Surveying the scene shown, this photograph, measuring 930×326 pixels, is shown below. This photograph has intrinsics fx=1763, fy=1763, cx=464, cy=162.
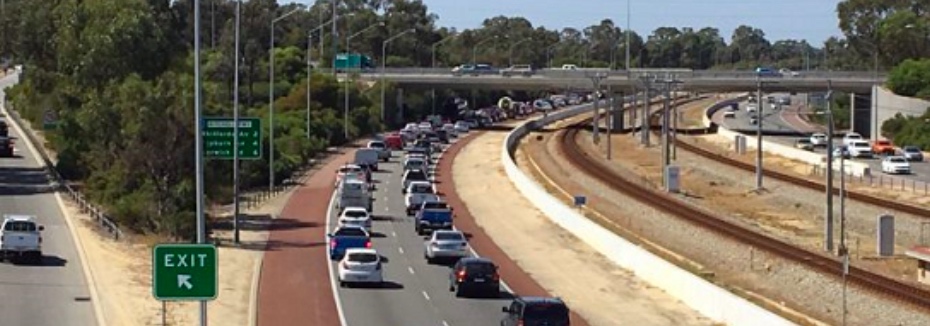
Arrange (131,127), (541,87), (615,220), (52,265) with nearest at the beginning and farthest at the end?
(52,265) → (131,127) → (615,220) → (541,87)

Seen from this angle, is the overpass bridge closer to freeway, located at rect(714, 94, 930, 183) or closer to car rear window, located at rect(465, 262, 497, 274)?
freeway, located at rect(714, 94, 930, 183)

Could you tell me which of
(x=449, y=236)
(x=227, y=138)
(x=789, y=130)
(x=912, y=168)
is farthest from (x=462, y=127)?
(x=227, y=138)

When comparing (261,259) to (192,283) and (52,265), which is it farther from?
(192,283)

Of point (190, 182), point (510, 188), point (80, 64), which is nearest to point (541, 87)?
point (510, 188)

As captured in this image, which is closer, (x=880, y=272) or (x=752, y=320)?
(x=752, y=320)

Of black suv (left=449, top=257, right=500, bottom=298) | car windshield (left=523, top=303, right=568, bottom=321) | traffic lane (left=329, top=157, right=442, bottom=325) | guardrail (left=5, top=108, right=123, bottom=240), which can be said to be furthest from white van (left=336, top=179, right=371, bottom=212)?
car windshield (left=523, top=303, right=568, bottom=321)

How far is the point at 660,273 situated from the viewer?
47875 millimetres

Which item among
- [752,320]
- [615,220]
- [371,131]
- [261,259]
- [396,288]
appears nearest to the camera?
[752,320]

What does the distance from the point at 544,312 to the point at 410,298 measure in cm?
1007

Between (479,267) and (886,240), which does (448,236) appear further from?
(886,240)

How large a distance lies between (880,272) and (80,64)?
3998 cm

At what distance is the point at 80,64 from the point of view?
78.1 meters

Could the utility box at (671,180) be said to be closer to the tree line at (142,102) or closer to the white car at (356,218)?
the tree line at (142,102)

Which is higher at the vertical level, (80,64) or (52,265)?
(80,64)
